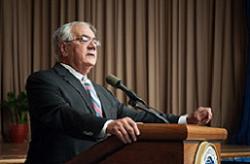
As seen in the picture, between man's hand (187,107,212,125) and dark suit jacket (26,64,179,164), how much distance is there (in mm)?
111

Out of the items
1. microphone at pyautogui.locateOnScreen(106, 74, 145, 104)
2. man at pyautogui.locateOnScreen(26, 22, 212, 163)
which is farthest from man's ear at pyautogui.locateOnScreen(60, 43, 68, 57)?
microphone at pyautogui.locateOnScreen(106, 74, 145, 104)

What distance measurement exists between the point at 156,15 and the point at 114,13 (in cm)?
51

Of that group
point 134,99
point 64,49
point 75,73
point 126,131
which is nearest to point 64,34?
point 64,49

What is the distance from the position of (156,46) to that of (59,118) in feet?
15.5

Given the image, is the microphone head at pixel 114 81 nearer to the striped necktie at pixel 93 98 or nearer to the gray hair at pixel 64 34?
the striped necktie at pixel 93 98

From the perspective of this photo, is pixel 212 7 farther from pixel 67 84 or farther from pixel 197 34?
pixel 67 84

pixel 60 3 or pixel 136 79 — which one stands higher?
pixel 60 3

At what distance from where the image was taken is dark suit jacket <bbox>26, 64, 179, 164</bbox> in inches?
77.8

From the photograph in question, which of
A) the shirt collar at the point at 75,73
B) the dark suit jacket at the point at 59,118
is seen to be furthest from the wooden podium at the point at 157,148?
the shirt collar at the point at 75,73

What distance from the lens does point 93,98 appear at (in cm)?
247

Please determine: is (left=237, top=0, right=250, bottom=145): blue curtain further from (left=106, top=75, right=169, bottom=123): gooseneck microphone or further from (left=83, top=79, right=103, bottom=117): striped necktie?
(left=106, top=75, right=169, bottom=123): gooseneck microphone

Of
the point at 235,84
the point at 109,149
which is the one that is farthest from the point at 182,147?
the point at 235,84

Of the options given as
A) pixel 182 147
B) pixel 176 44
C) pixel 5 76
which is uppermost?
pixel 182 147

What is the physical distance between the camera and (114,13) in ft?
22.4
